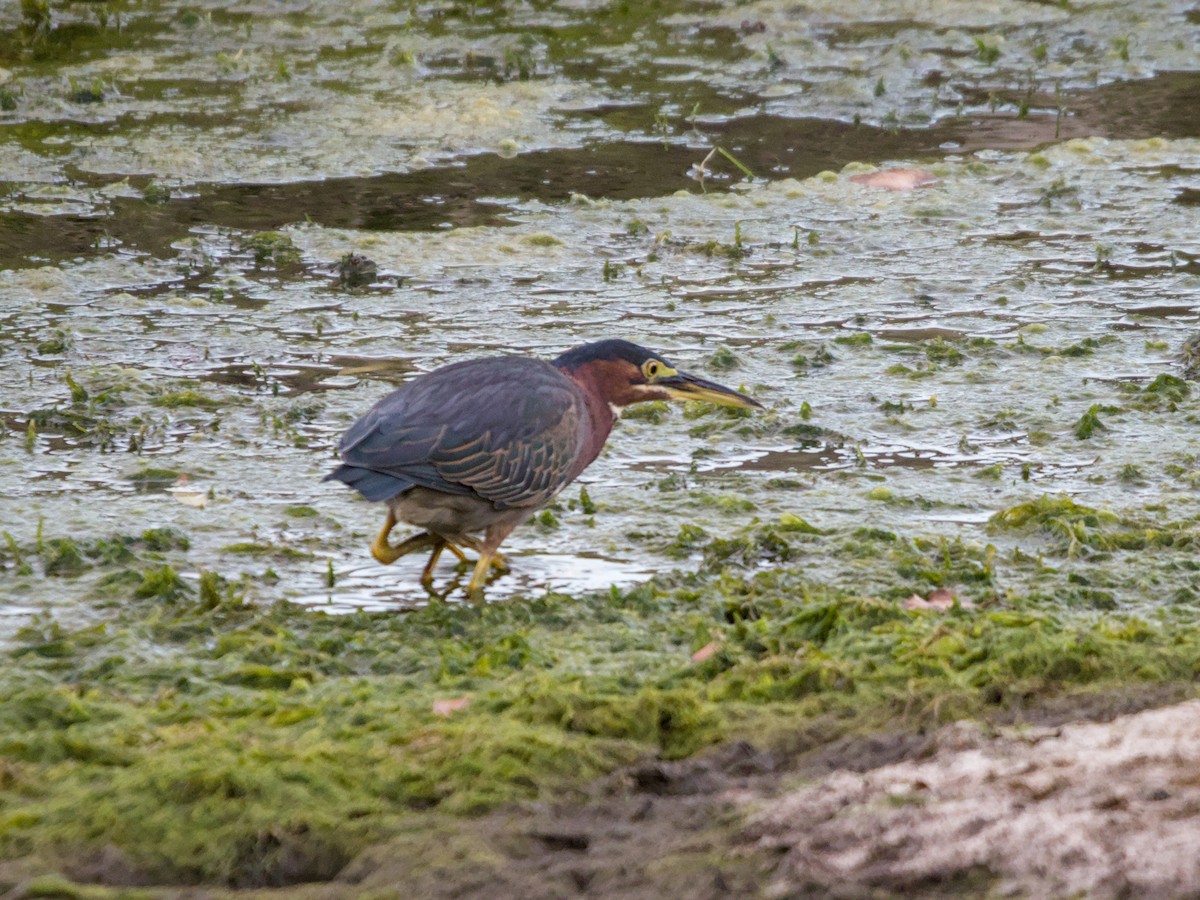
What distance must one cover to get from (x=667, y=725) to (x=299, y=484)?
2.64m

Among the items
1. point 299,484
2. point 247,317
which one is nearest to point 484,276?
point 247,317

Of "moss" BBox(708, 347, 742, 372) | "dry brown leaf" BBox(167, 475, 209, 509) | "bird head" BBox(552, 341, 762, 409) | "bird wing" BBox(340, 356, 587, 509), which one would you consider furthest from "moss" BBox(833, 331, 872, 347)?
"dry brown leaf" BBox(167, 475, 209, 509)

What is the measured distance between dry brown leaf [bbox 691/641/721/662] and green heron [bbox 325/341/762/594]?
3.21 feet

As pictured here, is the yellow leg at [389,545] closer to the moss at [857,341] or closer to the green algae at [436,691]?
the green algae at [436,691]

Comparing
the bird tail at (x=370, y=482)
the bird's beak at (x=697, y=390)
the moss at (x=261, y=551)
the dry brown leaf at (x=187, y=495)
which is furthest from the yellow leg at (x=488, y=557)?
the dry brown leaf at (x=187, y=495)

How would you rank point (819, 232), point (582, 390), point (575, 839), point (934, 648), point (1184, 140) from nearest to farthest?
point (575, 839)
point (934, 648)
point (582, 390)
point (819, 232)
point (1184, 140)

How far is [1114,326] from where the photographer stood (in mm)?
8344

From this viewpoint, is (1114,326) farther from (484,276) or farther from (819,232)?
(484,276)

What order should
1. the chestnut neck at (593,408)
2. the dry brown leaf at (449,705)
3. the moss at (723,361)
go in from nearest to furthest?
the dry brown leaf at (449,705)
the chestnut neck at (593,408)
the moss at (723,361)

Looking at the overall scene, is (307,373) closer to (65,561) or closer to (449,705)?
(65,561)

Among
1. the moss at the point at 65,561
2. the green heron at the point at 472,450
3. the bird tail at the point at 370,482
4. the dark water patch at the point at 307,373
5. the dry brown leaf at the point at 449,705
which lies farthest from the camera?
the dark water patch at the point at 307,373

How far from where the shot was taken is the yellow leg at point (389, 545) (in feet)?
18.3

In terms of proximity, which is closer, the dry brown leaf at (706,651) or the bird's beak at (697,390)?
the dry brown leaf at (706,651)

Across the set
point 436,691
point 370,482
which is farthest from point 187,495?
point 436,691
